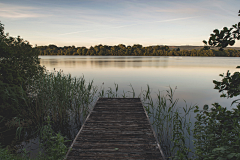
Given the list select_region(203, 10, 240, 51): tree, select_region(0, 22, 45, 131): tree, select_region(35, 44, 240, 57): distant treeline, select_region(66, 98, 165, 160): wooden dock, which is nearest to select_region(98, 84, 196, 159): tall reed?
select_region(66, 98, 165, 160): wooden dock

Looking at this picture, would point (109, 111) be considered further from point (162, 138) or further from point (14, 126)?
point (14, 126)

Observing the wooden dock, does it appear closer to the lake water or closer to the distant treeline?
the lake water

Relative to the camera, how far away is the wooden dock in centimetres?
295

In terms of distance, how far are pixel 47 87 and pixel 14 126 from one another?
1971mm

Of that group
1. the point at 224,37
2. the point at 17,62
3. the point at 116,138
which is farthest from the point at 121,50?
the point at 224,37

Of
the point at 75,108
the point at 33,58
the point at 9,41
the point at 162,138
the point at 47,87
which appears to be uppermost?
the point at 9,41

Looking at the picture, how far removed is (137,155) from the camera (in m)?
2.92

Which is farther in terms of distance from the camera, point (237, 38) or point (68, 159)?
point (68, 159)

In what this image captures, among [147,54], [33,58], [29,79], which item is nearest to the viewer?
[29,79]

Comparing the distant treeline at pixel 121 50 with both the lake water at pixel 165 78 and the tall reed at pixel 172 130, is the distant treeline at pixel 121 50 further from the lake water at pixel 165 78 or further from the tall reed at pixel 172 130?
the tall reed at pixel 172 130

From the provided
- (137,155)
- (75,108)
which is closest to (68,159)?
(137,155)

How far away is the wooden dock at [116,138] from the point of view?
2.95 meters

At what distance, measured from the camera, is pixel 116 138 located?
356 centimetres

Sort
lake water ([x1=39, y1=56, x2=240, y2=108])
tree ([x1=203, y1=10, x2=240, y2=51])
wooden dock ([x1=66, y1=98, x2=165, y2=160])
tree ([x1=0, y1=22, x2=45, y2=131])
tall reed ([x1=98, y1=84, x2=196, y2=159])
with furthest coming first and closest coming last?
lake water ([x1=39, y1=56, x2=240, y2=108]), tree ([x1=0, y1=22, x2=45, y2=131]), tall reed ([x1=98, y1=84, x2=196, y2=159]), wooden dock ([x1=66, y1=98, x2=165, y2=160]), tree ([x1=203, y1=10, x2=240, y2=51])
